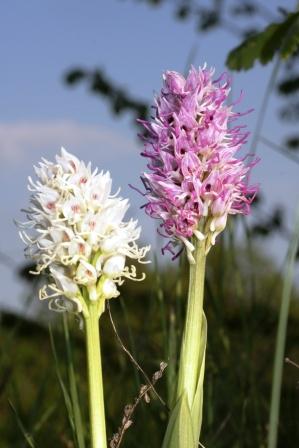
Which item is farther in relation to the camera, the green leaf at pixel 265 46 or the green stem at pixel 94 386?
the green leaf at pixel 265 46

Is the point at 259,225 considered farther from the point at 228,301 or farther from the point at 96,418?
the point at 96,418

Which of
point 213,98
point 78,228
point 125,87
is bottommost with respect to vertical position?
point 78,228

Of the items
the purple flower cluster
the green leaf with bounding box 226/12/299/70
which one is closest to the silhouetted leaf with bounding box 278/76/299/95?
the green leaf with bounding box 226/12/299/70

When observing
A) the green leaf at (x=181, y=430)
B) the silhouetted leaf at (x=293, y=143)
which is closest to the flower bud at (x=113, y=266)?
the green leaf at (x=181, y=430)

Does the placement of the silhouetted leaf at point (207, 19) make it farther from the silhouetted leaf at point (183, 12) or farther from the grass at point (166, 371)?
the grass at point (166, 371)

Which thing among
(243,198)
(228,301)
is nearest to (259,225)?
(228,301)

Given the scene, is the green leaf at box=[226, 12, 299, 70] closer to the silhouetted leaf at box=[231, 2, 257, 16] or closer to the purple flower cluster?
the purple flower cluster
